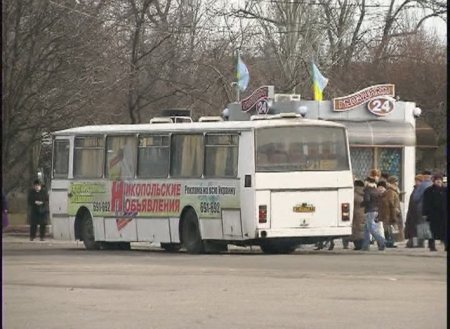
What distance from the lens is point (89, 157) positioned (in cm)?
3206

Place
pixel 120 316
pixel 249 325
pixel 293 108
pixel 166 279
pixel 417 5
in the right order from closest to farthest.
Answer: pixel 249 325, pixel 120 316, pixel 166 279, pixel 293 108, pixel 417 5

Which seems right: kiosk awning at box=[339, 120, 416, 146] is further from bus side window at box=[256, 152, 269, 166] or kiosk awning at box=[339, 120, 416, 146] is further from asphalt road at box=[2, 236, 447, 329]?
bus side window at box=[256, 152, 269, 166]

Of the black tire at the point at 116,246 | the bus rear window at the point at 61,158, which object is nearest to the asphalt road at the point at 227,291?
the black tire at the point at 116,246

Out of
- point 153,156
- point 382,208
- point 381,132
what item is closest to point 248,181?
point 153,156

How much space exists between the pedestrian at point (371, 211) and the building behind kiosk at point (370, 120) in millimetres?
4775

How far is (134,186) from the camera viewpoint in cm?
3066

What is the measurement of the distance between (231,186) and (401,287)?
944 centimetres

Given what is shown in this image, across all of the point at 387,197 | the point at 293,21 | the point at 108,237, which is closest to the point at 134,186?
the point at 108,237

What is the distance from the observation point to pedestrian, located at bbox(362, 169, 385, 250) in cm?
2956

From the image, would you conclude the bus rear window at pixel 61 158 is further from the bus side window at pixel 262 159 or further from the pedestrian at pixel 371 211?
the pedestrian at pixel 371 211

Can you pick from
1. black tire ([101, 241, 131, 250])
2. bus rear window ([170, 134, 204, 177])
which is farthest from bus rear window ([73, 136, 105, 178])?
bus rear window ([170, 134, 204, 177])

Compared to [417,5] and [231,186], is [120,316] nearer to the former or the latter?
[231,186]

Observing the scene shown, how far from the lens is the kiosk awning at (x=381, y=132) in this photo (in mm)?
34812

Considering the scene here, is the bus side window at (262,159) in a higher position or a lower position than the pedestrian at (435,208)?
higher
